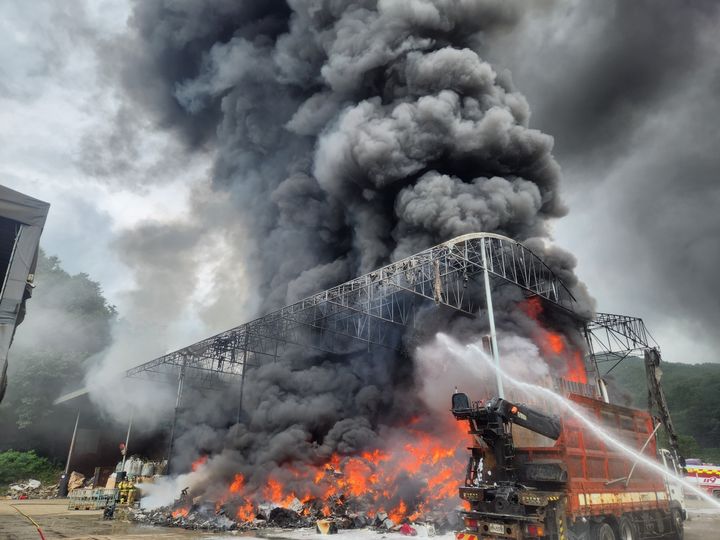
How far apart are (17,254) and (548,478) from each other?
31.7ft

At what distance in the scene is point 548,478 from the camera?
8.43 metres

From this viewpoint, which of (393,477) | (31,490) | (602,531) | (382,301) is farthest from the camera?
(31,490)

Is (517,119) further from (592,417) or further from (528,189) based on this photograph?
(592,417)

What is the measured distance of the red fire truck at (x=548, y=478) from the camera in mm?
7754

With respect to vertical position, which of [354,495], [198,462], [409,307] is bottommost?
[354,495]

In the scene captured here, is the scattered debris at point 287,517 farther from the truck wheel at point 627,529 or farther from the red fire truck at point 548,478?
the red fire truck at point 548,478

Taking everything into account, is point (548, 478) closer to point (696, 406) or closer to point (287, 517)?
point (287, 517)

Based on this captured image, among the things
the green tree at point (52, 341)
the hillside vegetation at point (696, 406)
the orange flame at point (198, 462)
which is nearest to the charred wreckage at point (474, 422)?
the orange flame at point (198, 462)

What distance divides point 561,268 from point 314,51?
19.3 meters

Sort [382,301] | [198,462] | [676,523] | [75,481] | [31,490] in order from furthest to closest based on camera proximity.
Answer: [75,481] < [31,490] < [382,301] < [198,462] < [676,523]

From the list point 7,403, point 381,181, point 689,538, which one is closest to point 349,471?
point 689,538

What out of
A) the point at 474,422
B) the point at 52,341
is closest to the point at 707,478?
the point at 474,422

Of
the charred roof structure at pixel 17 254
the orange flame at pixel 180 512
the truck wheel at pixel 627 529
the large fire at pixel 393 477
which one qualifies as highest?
the charred roof structure at pixel 17 254

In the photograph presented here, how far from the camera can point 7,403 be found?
96.9 feet
